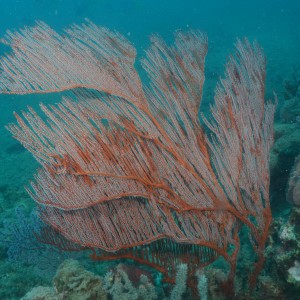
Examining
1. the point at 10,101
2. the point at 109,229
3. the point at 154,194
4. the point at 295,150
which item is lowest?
the point at 109,229

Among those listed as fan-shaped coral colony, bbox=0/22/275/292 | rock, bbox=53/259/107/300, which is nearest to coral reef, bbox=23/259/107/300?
rock, bbox=53/259/107/300

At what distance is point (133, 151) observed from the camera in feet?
10.1

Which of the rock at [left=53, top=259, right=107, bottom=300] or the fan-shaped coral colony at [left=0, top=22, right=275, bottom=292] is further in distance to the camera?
the rock at [left=53, top=259, right=107, bottom=300]

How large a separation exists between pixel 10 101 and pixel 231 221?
80.7ft

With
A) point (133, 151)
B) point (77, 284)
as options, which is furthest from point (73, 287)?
point (133, 151)

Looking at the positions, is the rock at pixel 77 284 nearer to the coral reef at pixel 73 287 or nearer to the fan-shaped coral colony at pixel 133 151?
the coral reef at pixel 73 287

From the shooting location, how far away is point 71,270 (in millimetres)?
3633

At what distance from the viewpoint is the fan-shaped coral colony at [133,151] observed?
9.82 feet

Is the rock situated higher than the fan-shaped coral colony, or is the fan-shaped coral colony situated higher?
the fan-shaped coral colony

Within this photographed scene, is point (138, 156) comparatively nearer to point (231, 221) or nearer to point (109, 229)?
point (109, 229)

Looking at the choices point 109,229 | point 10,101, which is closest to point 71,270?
point 109,229

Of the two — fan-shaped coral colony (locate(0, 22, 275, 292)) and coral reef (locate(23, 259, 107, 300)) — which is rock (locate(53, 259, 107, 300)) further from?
fan-shaped coral colony (locate(0, 22, 275, 292))

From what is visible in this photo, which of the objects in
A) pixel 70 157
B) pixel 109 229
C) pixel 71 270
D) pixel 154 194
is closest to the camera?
pixel 70 157

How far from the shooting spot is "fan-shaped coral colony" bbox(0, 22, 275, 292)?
2.99 metres
